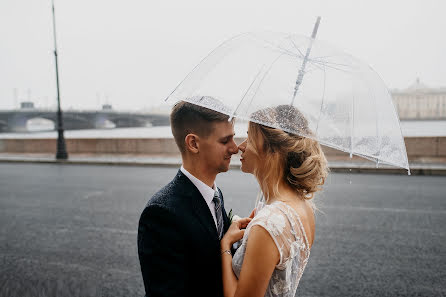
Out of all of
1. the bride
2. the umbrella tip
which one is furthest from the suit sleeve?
the umbrella tip

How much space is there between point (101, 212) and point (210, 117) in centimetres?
580

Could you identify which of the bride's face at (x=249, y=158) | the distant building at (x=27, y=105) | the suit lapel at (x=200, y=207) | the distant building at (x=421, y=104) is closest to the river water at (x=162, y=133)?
the bride's face at (x=249, y=158)

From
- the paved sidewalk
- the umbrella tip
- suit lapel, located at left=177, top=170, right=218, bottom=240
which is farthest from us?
the paved sidewalk

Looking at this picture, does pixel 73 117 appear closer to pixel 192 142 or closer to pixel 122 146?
pixel 122 146

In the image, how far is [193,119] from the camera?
1.69 metres

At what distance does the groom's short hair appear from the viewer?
1684 mm

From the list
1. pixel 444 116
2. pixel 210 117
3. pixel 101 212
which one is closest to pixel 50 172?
pixel 101 212

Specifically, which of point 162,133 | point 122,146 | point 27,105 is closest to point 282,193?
point 122,146

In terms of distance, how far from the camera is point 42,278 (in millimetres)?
4133

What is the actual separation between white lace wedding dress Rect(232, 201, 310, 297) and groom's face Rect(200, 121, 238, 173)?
304 millimetres

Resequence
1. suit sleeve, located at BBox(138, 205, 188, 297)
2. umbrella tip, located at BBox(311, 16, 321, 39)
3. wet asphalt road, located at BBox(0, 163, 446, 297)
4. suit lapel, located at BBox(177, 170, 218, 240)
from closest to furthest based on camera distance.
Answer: suit sleeve, located at BBox(138, 205, 188, 297)
suit lapel, located at BBox(177, 170, 218, 240)
umbrella tip, located at BBox(311, 16, 321, 39)
wet asphalt road, located at BBox(0, 163, 446, 297)

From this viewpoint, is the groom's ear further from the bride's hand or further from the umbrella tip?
the umbrella tip

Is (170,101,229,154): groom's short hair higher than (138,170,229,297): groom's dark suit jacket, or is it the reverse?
(170,101,229,154): groom's short hair

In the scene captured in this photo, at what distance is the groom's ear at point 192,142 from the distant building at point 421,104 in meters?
27.2
